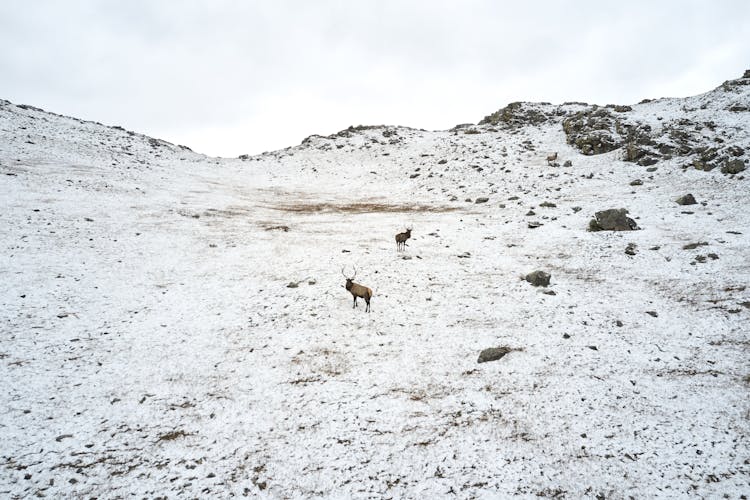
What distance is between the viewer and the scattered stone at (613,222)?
20375 mm

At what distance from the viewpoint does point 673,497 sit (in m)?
6.61

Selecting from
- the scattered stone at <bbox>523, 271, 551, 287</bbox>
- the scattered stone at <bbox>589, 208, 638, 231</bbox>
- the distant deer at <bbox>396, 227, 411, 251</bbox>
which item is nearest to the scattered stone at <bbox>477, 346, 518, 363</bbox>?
the scattered stone at <bbox>523, 271, 551, 287</bbox>

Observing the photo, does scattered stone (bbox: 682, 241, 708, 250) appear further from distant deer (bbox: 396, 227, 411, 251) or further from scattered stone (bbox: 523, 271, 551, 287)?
distant deer (bbox: 396, 227, 411, 251)

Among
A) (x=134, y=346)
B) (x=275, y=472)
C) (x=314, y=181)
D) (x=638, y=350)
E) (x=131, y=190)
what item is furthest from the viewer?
(x=314, y=181)

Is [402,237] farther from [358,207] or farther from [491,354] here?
[358,207]

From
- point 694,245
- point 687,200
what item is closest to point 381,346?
point 694,245

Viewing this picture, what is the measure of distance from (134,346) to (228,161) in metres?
47.2

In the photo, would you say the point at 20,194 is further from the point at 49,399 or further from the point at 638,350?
the point at 638,350

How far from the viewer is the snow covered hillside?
7504 mm

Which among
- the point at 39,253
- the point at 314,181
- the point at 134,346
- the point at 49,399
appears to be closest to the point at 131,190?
the point at 39,253

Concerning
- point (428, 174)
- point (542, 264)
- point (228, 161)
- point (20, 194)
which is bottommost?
point (542, 264)

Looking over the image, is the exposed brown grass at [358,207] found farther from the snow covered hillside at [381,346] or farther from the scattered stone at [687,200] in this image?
the scattered stone at [687,200]

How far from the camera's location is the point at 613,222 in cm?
2055

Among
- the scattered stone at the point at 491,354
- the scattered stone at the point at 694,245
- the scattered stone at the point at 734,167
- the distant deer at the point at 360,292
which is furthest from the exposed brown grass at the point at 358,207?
the scattered stone at the point at 491,354
